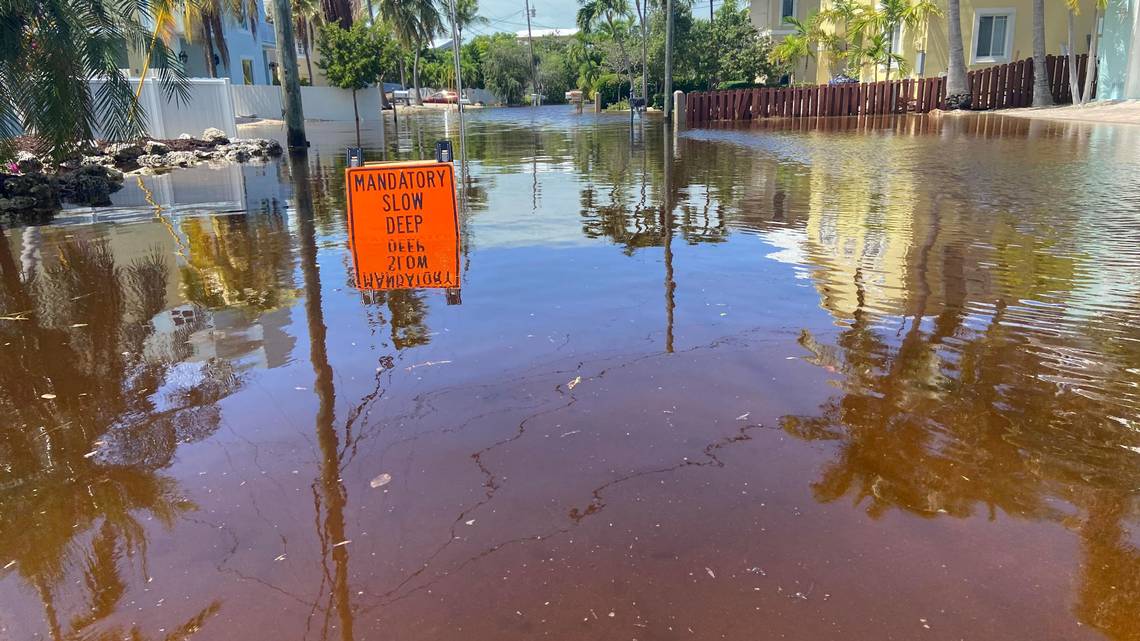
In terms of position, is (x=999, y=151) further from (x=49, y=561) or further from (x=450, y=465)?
(x=49, y=561)

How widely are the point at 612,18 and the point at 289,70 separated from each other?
33760mm

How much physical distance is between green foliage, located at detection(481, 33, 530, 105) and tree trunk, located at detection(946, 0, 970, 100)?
59.3 metres

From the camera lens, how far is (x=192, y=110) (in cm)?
2388

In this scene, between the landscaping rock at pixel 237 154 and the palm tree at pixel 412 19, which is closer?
the landscaping rock at pixel 237 154

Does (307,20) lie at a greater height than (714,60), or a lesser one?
greater

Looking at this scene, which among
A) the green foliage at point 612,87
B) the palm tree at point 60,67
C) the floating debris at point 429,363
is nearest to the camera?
the floating debris at point 429,363

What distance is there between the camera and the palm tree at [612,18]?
4812 cm

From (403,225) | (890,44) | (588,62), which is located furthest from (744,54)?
(403,225)

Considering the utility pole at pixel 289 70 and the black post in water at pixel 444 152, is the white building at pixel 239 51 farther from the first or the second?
the black post in water at pixel 444 152

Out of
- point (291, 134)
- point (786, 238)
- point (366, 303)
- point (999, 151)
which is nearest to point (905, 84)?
point (999, 151)

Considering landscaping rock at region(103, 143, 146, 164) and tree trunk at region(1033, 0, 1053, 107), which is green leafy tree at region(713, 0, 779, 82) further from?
landscaping rock at region(103, 143, 146, 164)

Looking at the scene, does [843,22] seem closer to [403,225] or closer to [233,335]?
[403,225]

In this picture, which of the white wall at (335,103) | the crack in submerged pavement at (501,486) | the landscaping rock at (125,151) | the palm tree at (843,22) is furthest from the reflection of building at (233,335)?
the white wall at (335,103)

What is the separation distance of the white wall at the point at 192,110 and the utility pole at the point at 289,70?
3646 mm
